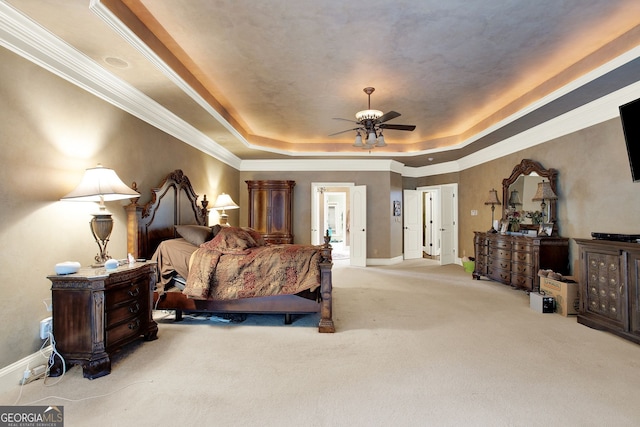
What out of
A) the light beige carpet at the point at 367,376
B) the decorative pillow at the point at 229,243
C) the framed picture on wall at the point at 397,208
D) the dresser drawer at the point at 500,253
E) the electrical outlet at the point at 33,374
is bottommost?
the light beige carpet at the point at 367,376

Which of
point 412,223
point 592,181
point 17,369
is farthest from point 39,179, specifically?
point 412,223

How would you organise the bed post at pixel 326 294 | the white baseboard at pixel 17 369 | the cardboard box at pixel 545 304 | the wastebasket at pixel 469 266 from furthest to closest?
the wastebasket at pixel 469 266, the cardboard box at pixel 545 304, the bed post at pixel 326 294, the white baseboard at pixel 17 369

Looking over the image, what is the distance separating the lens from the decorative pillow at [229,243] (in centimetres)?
344

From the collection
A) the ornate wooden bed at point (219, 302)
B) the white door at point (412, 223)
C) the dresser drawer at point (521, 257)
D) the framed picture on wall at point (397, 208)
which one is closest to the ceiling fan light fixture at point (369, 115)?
the ornate wooden bed at point (219, 302)

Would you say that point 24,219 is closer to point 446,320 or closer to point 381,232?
point 446,320

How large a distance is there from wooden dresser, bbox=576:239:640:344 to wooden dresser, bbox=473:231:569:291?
845 millimetres

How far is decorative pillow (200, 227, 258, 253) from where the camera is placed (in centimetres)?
344

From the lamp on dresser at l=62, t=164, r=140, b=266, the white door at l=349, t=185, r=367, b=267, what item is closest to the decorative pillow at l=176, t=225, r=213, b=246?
the lamp on dresser at l=62, t=164, r=140, b=266

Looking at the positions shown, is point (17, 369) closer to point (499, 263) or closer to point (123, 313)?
point (123, 313)

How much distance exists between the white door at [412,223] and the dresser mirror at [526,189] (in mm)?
2876

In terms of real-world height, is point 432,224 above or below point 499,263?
above

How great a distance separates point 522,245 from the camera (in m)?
4.55

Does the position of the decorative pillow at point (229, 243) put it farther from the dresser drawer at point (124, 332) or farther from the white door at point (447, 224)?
the white door at point (447, 224)

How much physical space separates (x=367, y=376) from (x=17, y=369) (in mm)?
2434
